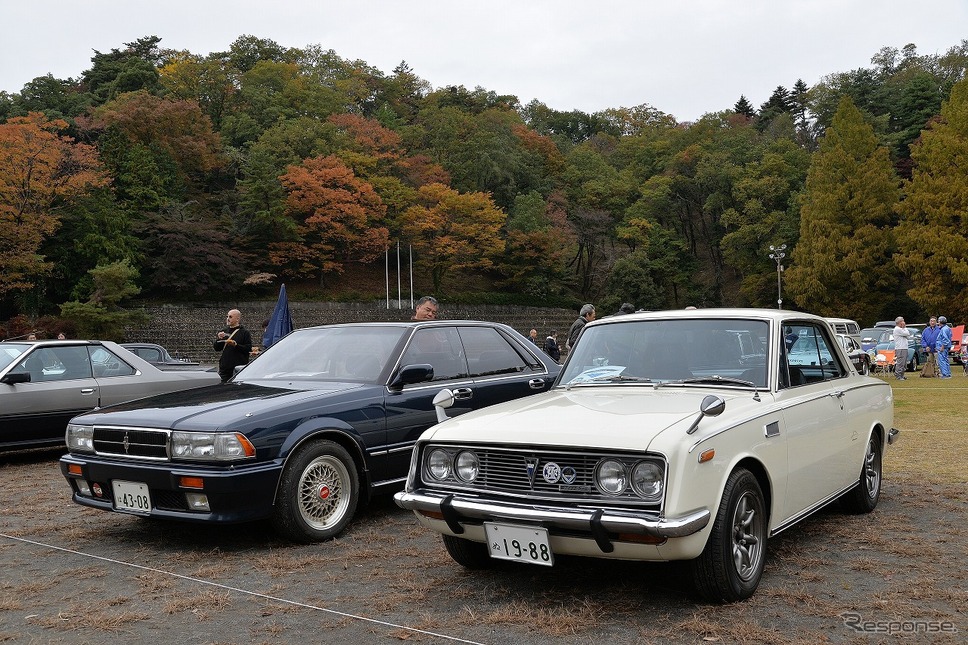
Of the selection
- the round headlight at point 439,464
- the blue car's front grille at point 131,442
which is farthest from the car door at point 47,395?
the round headlight at point 439,464

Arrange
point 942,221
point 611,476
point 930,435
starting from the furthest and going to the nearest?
point 942,221
point 930,435
point 611,476

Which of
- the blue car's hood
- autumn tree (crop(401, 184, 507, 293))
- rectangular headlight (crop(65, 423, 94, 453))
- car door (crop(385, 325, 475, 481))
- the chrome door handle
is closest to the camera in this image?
the blue car's hood

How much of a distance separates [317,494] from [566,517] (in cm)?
250

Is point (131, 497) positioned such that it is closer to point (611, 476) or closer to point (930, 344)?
point (611, 476)

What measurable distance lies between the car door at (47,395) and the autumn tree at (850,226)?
143ft

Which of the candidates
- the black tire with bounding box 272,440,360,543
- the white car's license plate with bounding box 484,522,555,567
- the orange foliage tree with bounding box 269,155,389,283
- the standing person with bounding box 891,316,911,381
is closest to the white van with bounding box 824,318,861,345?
the standing person with bounding box 891,316,911,381

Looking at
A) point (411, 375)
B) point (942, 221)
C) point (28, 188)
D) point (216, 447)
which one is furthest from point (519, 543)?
point (942, 221)

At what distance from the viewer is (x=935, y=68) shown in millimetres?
67500

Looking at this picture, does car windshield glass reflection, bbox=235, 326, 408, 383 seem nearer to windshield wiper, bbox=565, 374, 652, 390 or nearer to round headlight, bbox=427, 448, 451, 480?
windshield wiper, bbox=565, 374, 652, 390

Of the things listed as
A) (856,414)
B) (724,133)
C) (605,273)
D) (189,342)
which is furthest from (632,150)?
(856,414)

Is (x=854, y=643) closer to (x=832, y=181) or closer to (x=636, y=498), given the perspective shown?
(x=636, y=498)

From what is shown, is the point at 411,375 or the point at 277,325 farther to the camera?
the point at 277,325

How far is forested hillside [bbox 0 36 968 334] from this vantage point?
41688mm

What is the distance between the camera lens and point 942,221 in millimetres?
40688
